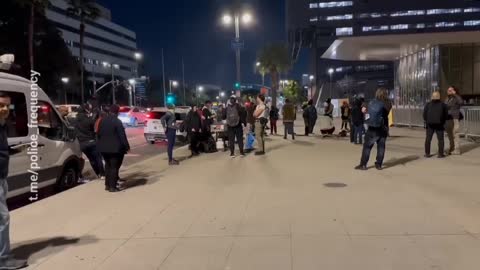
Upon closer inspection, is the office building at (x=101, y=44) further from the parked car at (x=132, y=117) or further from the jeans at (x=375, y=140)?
the jeans at (x=375, y=140)

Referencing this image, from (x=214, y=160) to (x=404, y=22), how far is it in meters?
141

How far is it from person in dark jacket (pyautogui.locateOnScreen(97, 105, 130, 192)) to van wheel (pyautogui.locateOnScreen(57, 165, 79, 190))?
1.26 metres

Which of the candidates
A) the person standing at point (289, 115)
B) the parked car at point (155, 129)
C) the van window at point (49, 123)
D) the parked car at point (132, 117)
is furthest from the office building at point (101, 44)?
the van window at point (49, 123)

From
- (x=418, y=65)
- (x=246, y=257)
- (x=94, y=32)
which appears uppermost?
(x=94, y=32)

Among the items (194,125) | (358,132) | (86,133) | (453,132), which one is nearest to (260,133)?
A: (194,125)

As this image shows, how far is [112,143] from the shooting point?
9.41 m

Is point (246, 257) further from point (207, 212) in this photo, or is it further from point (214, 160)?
point (214, 160)

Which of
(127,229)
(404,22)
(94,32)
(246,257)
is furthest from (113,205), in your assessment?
(404,22)

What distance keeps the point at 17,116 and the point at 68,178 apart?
7.78 ft

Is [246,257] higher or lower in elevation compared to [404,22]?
lower

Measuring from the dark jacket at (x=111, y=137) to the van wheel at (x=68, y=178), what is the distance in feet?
5.03

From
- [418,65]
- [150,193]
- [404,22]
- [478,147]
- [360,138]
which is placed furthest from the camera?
[404,22]

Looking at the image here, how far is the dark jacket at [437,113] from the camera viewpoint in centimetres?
1296

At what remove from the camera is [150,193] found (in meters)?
9.43
